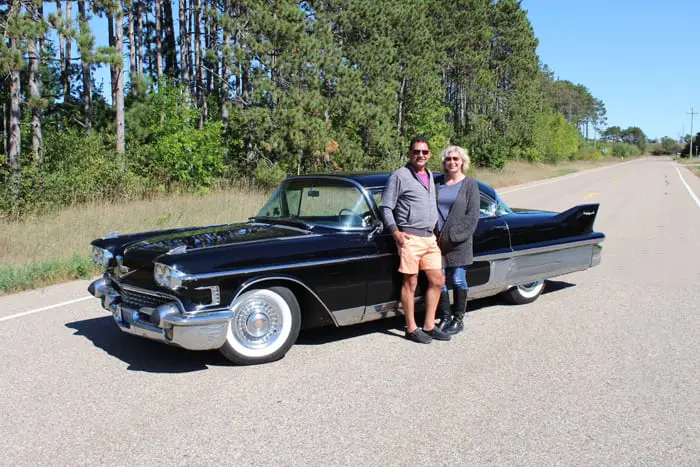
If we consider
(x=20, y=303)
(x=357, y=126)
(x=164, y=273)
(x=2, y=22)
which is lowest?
(x=20, y=303)

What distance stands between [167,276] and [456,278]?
99.8 inches

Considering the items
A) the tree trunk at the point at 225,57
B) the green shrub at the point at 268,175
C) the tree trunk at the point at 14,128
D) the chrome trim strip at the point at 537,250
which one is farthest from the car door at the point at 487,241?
the tree trunk at the point at 225,57

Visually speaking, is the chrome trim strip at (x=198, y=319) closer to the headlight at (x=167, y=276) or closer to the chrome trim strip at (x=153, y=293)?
the chrome trim strip at (x=153, y=293)

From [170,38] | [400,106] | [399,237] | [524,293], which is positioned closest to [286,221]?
[399,237]

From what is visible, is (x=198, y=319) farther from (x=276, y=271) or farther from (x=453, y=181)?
(x=453, y=181)

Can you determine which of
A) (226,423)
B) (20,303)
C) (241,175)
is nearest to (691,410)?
(226,423)

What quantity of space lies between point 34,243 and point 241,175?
13.3 metres

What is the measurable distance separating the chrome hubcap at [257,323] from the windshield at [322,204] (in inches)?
40.3

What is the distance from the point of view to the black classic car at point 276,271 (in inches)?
177

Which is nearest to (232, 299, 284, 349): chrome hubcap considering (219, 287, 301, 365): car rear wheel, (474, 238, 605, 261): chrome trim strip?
(219, 287, 301, 365): car rear wheel

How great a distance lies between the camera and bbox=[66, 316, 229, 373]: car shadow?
4825 mm

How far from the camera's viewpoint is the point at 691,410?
13.0 ft

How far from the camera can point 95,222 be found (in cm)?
1205

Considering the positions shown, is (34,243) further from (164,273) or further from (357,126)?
(357,126)
